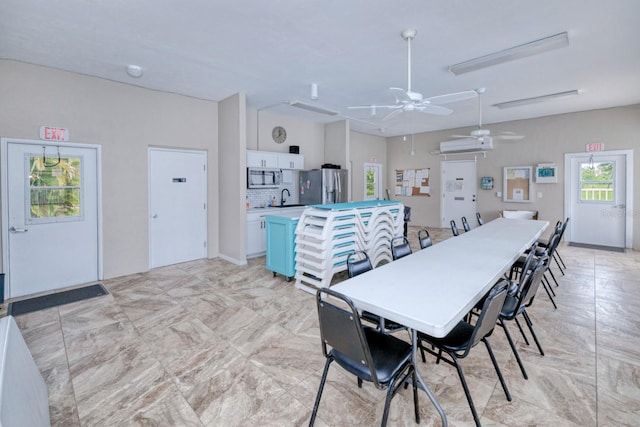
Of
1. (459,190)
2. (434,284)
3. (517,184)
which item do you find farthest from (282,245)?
(517,184)

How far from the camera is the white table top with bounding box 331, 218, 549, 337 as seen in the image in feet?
5.21

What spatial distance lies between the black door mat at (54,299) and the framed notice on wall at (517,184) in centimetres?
829

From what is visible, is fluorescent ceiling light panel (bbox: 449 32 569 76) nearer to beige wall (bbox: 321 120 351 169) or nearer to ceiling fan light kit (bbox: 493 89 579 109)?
ceiling fan light kit (bbox: 493 89 579 109)

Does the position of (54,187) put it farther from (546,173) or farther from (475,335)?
(546,173)

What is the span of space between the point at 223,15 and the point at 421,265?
2795 mm

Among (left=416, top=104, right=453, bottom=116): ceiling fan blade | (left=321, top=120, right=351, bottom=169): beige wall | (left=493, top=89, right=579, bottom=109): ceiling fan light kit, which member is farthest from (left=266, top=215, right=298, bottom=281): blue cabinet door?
A: (left=493, top=89, right=579, bottom=109): ceiling fan light kit

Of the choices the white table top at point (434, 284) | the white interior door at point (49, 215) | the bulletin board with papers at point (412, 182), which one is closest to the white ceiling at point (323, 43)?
the white interior door at point (49, 215)

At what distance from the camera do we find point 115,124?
14.6 feet

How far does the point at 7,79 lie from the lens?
3672mm

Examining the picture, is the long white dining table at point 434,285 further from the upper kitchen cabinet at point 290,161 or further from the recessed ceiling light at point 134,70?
the upper kitchen cabinet at point 290,161

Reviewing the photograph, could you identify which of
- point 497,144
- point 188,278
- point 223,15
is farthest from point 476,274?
point 497,144

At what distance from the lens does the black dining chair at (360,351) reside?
1.49m

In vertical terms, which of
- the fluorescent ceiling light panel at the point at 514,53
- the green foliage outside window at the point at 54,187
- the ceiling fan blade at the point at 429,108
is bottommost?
the green foliage outside window at the point at 54,187

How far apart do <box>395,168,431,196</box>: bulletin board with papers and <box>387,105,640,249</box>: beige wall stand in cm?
18
